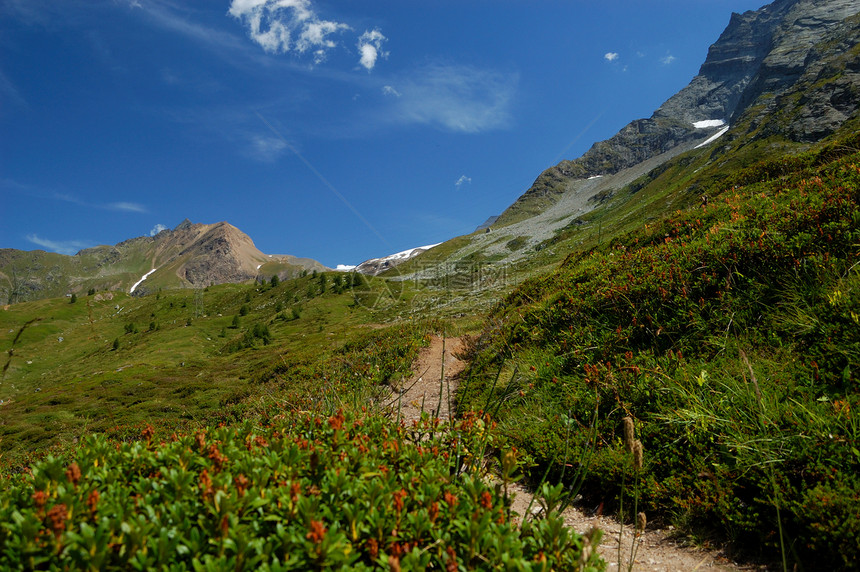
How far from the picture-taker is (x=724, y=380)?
5.16 metres

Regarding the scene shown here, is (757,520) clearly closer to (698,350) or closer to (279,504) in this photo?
(698,350)

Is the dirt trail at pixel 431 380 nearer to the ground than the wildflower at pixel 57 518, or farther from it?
nearer to the ground

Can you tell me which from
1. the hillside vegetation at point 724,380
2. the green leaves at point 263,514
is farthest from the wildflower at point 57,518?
the hillside vegetation at point 724,380

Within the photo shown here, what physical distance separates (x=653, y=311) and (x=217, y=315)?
8072 centimetres

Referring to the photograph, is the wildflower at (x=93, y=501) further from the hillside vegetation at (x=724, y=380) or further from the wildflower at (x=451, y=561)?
the hillside vegetation at (x=724, y=380)

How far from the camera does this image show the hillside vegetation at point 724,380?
370 cm

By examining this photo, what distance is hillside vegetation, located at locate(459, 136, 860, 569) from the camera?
3703mm

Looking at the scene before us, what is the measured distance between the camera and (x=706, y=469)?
4340mm

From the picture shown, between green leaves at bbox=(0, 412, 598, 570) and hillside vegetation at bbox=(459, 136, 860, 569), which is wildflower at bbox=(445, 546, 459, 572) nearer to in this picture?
green leaves at bbox=(0, 412, 598, 570)

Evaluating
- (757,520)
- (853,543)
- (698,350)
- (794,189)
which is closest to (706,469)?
(757,520)

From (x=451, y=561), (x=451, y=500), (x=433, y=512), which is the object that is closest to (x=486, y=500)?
(x=451, y=500)

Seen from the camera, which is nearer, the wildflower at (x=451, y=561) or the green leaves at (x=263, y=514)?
the green leaves at (x=263, y=514)

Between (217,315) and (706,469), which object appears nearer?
(706,469)

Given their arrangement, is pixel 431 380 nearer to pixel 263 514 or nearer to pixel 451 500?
pixel 451 500
